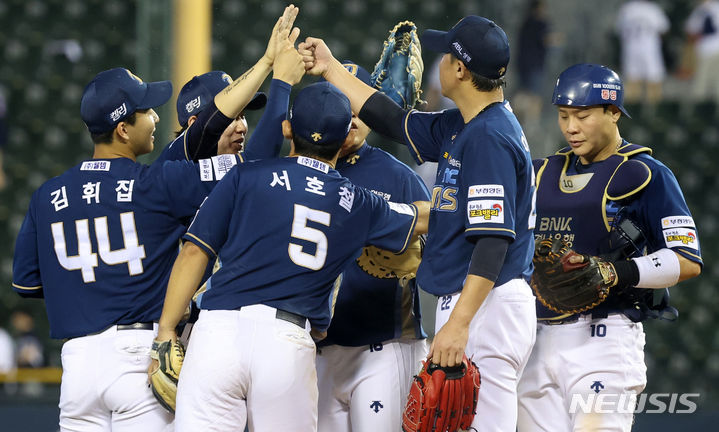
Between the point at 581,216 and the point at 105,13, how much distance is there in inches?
304

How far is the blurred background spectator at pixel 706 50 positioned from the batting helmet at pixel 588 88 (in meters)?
6.20

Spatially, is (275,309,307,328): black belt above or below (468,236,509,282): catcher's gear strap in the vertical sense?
below

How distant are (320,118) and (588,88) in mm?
1118

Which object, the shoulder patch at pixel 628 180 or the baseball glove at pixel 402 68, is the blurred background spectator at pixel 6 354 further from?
the shoulder patch at pixel 628 180

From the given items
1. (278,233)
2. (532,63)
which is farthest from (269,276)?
(532,63)

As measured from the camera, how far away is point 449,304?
3221 millimetres

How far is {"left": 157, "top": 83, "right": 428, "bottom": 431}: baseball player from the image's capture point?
9.93ft

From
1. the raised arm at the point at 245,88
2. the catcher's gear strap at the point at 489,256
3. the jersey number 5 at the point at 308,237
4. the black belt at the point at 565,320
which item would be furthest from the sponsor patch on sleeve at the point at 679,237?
the raised arm at the point at 245,88

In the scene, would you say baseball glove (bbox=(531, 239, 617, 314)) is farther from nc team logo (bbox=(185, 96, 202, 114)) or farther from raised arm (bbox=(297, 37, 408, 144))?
nc team logo (bbox=(185, 96, 202, 114))

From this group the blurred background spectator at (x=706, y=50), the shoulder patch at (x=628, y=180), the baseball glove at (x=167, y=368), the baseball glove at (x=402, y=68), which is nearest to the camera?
the baseball glove at (x=167, y=368)

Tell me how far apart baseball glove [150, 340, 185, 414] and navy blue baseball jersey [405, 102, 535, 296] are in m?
0.85

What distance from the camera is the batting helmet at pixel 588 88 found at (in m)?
3.67

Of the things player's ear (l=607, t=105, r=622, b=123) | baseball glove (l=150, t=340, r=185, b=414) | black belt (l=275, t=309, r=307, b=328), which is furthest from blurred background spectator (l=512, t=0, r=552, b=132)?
baseball glove (l=150, t=340, r=185, b=414)

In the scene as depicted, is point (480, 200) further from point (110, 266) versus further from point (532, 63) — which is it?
point (532, 63)
